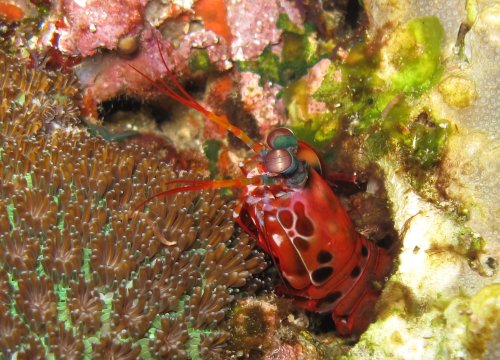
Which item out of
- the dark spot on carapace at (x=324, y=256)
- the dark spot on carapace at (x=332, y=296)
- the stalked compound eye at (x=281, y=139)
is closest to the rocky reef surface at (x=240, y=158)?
the dark spot on carapace at (x=332, y=296)

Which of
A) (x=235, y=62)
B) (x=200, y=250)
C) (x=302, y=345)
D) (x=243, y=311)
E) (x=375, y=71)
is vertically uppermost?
(x=375, y=71)

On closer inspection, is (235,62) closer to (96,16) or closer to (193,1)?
(193,1)

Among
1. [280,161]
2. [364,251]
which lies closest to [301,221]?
[280,161]

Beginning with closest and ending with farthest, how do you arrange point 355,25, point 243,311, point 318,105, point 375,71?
point 243,311 → point 375,71 → point 318,105 → point 355,25

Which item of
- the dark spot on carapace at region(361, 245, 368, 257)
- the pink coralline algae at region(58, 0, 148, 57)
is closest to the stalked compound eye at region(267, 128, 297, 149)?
the dark spot on carapace at region(361, 245, 368, 257)

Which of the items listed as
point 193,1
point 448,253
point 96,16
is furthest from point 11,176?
point 448,253

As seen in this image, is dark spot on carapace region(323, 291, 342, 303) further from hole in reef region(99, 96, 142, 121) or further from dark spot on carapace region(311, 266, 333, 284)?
hole in reef region(99, 96, 142, 121)

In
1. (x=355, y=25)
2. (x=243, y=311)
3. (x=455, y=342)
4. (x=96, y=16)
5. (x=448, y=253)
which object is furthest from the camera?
(x=355, y=25)
